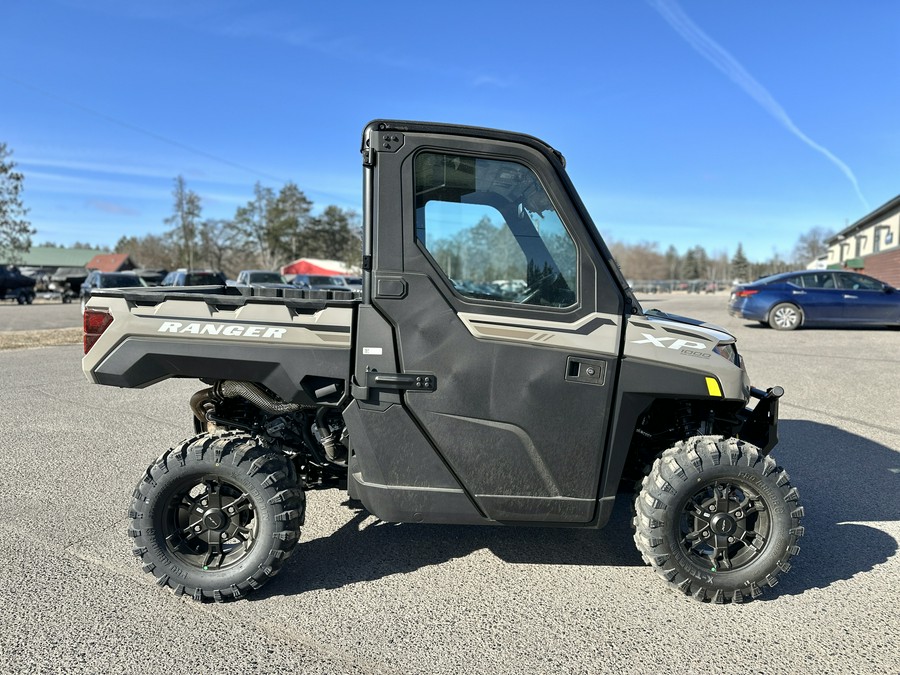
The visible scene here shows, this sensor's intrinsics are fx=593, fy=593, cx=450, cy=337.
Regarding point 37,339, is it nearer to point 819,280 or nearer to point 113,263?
point 819,280

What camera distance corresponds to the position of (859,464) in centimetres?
520

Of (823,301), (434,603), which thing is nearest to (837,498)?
(434,603)

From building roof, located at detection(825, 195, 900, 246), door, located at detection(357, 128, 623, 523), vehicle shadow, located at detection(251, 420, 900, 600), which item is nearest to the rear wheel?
vehicle shadow, located at detection(251, 420, 900, 600)

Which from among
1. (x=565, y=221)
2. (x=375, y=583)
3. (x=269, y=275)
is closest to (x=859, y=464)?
(x=565, y=221)

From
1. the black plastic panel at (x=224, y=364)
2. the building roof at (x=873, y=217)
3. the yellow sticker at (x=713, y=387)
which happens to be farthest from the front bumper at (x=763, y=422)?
the building roof at (x=873, y=217)

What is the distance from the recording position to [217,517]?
3027mm

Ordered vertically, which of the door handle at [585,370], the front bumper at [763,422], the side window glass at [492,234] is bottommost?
the front bumper at [763,422]

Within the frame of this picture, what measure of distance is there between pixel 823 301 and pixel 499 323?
1453cm

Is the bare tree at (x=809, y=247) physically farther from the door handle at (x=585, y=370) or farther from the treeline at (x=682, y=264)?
the door handle at (x=585, y=370)

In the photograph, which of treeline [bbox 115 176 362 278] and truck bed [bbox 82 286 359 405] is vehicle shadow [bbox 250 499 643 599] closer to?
truck bed [bbox 82 286 359 405]

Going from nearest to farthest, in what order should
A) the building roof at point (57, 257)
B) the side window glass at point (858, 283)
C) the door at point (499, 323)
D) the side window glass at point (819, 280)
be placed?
1. the door at point (499, 323)
2. the side window glass at point (858, 283)
3. the side window glass at point (819, 280)
4. the building roof at point (57, 257)

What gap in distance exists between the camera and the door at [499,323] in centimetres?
284

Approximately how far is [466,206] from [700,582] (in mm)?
2222

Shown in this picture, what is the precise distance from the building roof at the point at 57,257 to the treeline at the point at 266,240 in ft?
40.5
